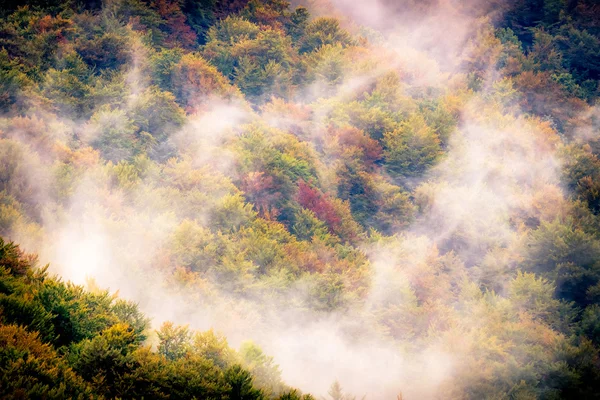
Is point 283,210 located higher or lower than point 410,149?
lower

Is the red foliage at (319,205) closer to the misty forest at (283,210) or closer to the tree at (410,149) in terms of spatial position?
the misty forest at (283,210)

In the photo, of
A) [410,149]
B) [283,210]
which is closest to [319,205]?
[283,210]

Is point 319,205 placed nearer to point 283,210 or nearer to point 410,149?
point 283,210

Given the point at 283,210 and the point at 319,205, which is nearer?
the point at 283,210

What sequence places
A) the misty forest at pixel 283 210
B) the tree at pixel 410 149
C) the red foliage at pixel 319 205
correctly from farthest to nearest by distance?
the tree at pixel 410 149 < the red foliage at pixel 319 205 < the misty forest at pixel 283 210

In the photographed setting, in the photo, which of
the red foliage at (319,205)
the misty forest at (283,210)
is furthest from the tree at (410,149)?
the red foliage at (319,205)

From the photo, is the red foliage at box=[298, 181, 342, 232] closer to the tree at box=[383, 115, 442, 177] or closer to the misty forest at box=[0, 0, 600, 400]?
the misty forest at box=[0, 0, 600, 400]
